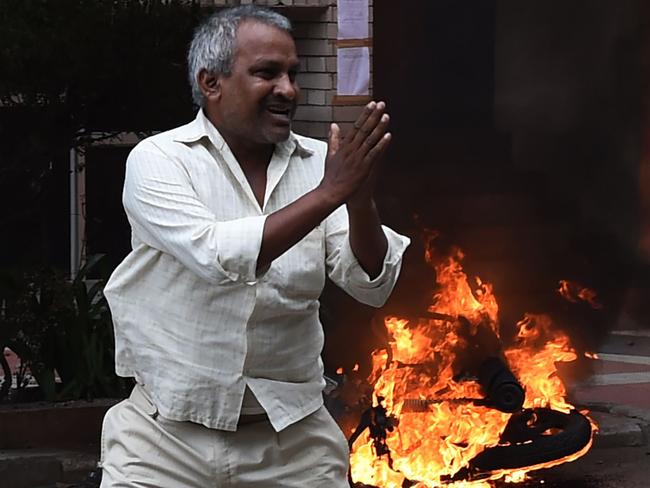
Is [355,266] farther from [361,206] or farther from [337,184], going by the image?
[337,184]

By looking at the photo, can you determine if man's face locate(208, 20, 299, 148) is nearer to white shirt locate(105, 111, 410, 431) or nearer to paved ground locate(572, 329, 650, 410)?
white shirt locate(105, 111, 410, 431)

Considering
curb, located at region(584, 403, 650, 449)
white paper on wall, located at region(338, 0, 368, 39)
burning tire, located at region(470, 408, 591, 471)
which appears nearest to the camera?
burning tire, located at region(470, 408, 591, 471)

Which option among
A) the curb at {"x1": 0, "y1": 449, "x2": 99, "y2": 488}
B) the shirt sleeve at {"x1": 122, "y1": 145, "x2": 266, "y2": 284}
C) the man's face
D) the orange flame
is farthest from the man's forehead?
the orange flame

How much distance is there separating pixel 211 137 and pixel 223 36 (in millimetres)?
232

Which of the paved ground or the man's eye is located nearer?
the man's eye

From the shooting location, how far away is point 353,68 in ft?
22.3

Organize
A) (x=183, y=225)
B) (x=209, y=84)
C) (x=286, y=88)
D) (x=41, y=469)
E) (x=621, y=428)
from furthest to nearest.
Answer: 1. (x=621, y=428)
2. (x=41, y=469)
3. (x=209, y=84)
4. (x=286, y=88)
5. (x=183, y=225)

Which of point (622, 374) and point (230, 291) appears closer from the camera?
point (230, 291)

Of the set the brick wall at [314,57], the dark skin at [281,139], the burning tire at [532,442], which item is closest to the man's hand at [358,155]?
the dark skin at [281,139]

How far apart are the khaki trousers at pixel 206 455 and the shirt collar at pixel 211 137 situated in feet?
1.92

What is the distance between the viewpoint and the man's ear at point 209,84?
9.67ft

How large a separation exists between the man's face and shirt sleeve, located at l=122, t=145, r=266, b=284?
0.63 ft

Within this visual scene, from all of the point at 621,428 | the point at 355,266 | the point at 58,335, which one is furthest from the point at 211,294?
the point at 621,428

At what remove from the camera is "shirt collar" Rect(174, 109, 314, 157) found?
2924mm
